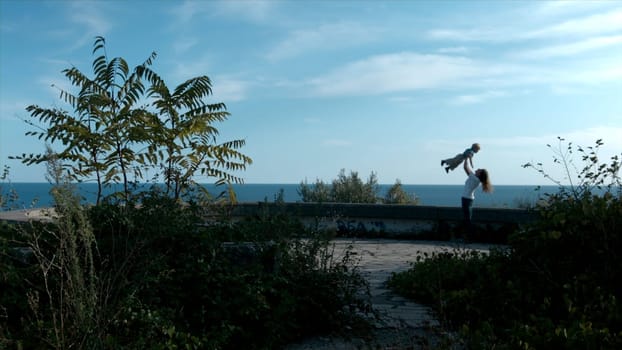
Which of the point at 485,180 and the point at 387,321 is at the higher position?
the point at 485,180

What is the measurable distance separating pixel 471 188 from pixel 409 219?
68.9 inches

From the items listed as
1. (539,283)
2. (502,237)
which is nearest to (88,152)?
(539,283)

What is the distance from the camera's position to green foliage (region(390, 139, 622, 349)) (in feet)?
13.5

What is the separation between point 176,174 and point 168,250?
312cm

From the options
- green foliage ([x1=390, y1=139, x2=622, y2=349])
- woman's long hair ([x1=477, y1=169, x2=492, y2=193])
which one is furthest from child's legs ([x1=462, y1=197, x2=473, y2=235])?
green foliage ([x1=390, y1=139, x2=622, y2=349])

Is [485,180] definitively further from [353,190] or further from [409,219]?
[353,190]

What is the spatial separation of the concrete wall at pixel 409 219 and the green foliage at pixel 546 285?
562 centimetres

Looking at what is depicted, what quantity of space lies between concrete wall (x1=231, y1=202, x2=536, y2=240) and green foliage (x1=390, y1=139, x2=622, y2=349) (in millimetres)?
5620

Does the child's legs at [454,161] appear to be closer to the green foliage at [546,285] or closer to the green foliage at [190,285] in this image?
the green foliage at [546,285]

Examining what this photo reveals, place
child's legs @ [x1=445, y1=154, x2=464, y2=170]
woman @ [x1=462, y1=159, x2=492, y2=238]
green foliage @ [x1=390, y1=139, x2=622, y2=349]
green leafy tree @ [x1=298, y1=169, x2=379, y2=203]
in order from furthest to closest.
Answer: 1. green leafy tree @ [x1=298, y1=169, x2=379, y2=203]
2. child's legs @ [x1=445, y1=154, x2=464, y2=170]
3. woman @ [x1=462, y1=159, x2=492, y2=238]
4. green foliage @ [x1=390, y1=139, x2=622, y2=349]

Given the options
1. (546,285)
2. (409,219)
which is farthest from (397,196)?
(546,285)

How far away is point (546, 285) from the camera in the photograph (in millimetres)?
5359

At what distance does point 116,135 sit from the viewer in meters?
7.45

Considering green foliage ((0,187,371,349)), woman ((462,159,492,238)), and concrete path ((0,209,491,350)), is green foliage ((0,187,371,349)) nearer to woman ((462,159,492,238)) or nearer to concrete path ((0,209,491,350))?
concrete path ((0,209,491,350))
